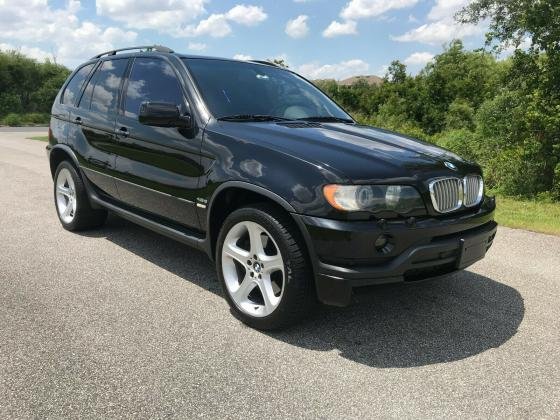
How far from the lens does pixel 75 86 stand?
5.74m

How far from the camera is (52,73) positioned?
1657 inches

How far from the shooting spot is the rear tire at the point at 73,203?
18.2ft

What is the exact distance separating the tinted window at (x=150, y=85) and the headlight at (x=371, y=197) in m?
1.70

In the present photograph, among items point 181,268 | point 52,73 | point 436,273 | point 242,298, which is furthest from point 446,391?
point 52,73

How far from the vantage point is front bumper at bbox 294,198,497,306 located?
9.70ft

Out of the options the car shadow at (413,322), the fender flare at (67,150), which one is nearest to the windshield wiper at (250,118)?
the car shadow at (413,322)

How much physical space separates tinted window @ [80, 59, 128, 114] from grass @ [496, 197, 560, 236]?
4.98 m

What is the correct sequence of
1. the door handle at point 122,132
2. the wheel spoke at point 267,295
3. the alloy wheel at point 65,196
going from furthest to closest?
the alloy wheel at point 65,196 → the door handle at point 122,132 → the wheel spoke at point 267,295

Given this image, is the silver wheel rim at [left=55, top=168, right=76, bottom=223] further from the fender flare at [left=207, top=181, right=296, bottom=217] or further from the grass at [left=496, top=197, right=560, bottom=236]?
the grass at [left=496, top=197, right=560, bottom=236]

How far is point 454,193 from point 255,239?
134 centimetres

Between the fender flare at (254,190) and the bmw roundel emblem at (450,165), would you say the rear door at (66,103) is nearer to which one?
the fender flare at (254,190)

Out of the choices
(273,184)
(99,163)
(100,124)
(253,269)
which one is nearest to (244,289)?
(253,269)

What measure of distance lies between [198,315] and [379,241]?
4.79 feet

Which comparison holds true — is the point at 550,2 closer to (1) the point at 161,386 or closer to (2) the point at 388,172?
(2) the point at 388,172
